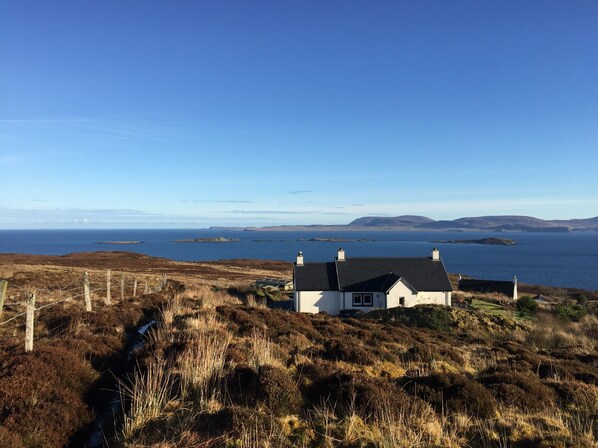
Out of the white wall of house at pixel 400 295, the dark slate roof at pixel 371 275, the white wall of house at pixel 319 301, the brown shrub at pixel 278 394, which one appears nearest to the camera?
the brown shrub at pixel 278 394

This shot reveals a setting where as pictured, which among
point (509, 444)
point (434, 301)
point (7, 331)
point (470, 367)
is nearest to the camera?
point (509, 444)

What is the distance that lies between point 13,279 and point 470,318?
3804cm

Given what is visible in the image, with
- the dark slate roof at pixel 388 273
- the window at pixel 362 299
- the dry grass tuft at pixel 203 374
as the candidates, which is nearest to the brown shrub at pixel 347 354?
the dry grass tuft at pixel 203 374

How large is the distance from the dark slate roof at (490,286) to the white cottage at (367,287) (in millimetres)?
20572

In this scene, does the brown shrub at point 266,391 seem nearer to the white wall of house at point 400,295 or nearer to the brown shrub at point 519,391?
the brown shrub at point 519,391

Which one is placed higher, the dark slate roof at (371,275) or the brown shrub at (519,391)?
the brown shrub at (519,391)

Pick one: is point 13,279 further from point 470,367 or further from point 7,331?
point 470,367

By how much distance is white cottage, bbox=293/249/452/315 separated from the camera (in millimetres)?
37281

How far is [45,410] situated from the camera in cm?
714

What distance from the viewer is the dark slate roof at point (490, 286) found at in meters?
55.0

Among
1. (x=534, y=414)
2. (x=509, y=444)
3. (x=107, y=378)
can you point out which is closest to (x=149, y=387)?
(x=107, y=378)

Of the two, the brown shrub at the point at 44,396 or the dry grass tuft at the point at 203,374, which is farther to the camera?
the dry grass tuft at the point at 203,374

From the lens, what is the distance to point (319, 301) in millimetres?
38000

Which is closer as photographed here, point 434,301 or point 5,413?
point 5,413
